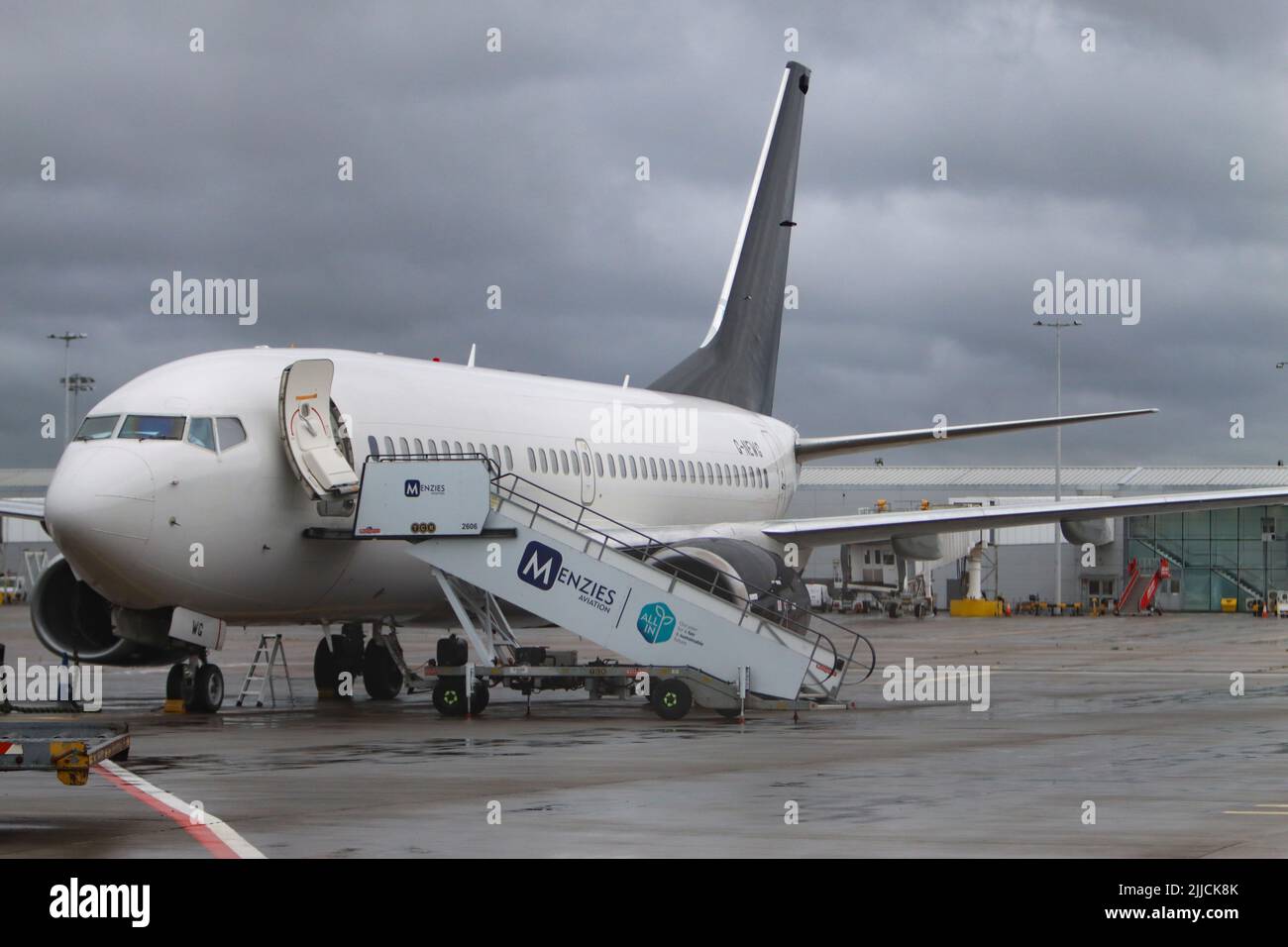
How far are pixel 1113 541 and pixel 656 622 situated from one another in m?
59.9

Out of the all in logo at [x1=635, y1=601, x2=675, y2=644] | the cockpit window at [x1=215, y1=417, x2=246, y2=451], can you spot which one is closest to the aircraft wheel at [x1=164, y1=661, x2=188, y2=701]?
the cockpit window at [x1=215, y1=417, x2=246, y2=451]

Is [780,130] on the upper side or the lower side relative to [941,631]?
upper

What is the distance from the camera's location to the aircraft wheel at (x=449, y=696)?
21672 millimetres

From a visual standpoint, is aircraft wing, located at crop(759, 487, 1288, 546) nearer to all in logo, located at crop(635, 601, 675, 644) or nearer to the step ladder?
all in logo, located at crop(635, 601, 675, 644)

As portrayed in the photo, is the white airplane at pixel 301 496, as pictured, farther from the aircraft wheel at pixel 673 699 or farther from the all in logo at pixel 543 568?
the aircraft wheel at pixel 673 699

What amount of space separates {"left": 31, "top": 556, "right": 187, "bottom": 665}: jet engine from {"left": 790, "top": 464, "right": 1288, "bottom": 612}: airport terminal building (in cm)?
5352

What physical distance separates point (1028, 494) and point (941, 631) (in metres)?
46.6

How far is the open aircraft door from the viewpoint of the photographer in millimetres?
20734

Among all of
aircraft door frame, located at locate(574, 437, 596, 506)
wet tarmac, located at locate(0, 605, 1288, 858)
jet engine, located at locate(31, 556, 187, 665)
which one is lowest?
wet tarmac, located at locate(0, 605, 1288, 858)

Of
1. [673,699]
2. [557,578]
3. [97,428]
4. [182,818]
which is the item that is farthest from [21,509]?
[182,818]

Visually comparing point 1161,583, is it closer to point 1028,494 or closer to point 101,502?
point 1028,494

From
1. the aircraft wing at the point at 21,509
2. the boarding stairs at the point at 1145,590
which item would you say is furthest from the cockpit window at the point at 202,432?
the boarding stairs at the point at 1145,590

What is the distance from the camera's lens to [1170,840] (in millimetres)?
10281

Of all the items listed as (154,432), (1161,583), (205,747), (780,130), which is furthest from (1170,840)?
(1161,583)
